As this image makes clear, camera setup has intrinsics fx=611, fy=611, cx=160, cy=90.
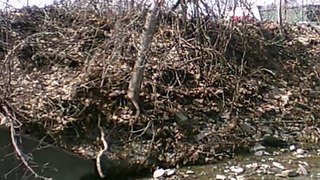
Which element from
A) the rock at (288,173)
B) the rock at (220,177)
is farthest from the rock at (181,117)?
the rock at (288,173)

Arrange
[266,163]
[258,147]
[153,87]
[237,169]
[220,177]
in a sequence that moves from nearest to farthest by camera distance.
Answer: [220,177]
[237,169]
[266,163]
[258,147]
[153,87]

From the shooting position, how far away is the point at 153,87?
30.9 feet

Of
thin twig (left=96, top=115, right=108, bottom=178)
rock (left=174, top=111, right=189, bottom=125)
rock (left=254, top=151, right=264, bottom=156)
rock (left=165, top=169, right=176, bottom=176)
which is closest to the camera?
thin twig (left=96, top=115, right=108, bottom=178)

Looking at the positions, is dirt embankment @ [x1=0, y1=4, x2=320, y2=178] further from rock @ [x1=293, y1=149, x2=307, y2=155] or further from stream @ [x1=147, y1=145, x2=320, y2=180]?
rock @ [x1=293, y1=149, x2=307, y2=155]

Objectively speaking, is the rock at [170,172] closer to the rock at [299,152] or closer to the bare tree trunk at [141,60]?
the bare tree trunk at [141,60]

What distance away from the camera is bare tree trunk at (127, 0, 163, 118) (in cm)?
839

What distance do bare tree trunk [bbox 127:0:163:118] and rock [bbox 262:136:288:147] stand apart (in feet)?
6.52

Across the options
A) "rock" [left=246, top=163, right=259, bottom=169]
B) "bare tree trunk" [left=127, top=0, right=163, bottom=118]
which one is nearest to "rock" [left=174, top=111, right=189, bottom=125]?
"bare tree trunk" [left=127, top=0, right=163, bottom=118]

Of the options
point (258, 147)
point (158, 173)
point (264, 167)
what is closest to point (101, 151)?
point (158, 173)

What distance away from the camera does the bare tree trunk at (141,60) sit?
8.39 metres

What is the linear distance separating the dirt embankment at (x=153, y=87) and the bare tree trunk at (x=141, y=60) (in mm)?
144

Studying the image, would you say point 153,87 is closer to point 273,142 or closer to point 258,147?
point 258,147

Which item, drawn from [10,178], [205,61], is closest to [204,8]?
[205,61]

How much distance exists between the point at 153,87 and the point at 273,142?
1995 mm
